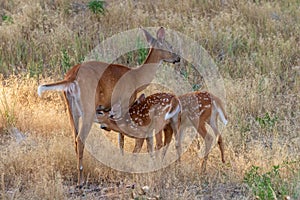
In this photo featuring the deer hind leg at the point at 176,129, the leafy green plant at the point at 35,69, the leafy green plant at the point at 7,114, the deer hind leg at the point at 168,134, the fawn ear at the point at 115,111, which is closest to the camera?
the fawn ear at the point at 115,111

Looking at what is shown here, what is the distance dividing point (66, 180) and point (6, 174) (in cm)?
70

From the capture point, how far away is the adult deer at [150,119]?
808cm

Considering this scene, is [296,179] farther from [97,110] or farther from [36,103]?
[36,103]

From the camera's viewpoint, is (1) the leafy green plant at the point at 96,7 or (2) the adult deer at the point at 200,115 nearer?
(2) the adult deer at the point at 200,115

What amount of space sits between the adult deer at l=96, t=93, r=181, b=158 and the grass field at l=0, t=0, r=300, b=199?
0.50 metres

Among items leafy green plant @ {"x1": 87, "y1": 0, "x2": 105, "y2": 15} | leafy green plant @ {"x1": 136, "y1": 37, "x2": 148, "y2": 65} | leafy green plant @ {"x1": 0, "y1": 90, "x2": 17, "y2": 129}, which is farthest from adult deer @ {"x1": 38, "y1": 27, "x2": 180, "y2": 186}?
leafy green plant @ {"x1": 87, "y1": 0, "x2": 105, "y2": 15}

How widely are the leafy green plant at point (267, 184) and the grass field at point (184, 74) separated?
15 millimetres

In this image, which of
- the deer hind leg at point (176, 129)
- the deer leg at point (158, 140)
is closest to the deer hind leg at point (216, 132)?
the deer hind leg at point (176, 129)

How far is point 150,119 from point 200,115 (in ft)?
2.18

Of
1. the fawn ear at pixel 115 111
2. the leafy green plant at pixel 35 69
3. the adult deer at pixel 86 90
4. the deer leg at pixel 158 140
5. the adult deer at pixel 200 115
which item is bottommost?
the leafy green plant at pixel 35 69

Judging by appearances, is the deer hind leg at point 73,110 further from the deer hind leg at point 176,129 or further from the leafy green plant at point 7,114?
the leafy green plant at point 7,114

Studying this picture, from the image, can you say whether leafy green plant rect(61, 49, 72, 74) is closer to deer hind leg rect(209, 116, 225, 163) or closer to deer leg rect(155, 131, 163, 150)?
deer leg rect(155, 131, 163, 150)

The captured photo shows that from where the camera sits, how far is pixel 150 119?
8195 mm

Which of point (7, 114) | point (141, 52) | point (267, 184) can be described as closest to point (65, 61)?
point (141, 52)
